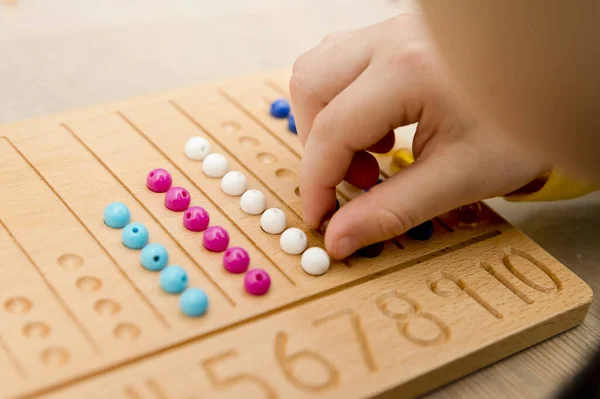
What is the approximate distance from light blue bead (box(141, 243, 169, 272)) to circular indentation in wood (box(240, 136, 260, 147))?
0.70 ft

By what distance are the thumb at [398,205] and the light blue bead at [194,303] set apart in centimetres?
12

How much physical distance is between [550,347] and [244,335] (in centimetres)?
25

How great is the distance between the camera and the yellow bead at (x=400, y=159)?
0.72 meters

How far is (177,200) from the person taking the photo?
0.61 meters

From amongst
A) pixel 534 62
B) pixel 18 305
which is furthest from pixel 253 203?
pixel 534 62

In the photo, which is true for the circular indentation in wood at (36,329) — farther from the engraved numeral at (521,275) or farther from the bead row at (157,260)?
the engraved numeral at (521,275)

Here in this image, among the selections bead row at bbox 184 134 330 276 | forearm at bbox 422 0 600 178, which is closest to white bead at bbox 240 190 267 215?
bead row at bbox 184 134 330 276

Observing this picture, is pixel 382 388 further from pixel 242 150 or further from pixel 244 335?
pixel 242 150

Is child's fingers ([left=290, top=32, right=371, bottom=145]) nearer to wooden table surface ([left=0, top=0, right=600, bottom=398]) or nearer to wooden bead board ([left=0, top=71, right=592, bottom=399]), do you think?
wooden bead board ([left=0, top=71, right=592, bottom=399])

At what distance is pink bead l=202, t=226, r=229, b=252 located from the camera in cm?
58

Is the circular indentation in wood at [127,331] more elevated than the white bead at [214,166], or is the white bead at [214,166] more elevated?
the white bead at [214,166]

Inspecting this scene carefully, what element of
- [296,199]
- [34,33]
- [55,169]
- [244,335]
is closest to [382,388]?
[244,335]

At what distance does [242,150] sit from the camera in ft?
2.37

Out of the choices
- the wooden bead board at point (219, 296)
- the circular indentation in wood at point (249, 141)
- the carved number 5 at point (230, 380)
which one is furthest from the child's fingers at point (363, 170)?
the carved number 5 at point (230, 380)
